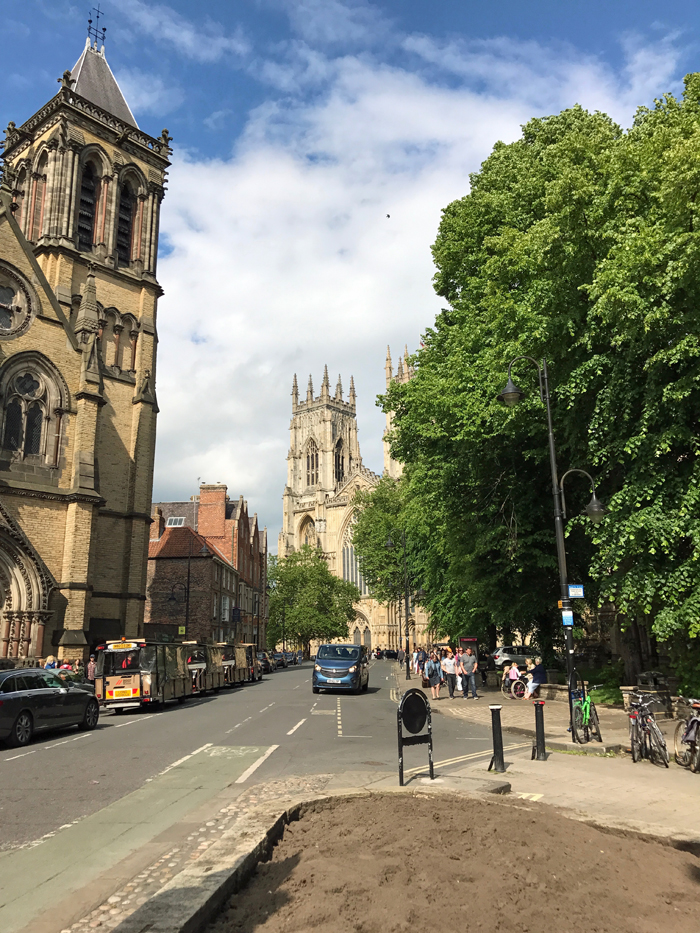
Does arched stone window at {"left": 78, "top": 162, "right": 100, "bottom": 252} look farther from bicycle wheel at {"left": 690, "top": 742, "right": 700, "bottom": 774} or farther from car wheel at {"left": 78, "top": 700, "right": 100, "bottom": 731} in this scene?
bicycle wheel at {"left": 690, "top": 742, "right": 700, "bottom": 774}

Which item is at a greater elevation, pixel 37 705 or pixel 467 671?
pixel 467 671

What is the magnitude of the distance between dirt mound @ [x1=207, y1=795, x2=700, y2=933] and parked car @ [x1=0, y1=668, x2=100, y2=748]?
8960 millimetres

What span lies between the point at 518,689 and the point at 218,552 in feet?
114

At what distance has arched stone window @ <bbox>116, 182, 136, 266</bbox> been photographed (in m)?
37.4

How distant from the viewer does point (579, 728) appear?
12297 mm

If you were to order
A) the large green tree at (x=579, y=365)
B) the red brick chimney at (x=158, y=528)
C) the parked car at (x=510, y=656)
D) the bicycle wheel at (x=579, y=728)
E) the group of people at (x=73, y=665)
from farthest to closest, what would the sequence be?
the red brick chimney at (x=158, y=528) → the parked car at (x=510, y=656) → the group of people at (x=73, y=665) → the large green tree at (x=579, y=365) → the bicycle wheel at (x=579, y=728)

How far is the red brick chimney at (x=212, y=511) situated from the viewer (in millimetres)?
57125

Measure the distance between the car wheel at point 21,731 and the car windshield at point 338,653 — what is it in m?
13.9

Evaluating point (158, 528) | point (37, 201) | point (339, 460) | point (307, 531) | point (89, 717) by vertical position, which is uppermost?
point (339, 460)

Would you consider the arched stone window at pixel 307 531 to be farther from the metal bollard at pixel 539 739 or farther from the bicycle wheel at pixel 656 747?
the bicycle wheel at pixel 656 747

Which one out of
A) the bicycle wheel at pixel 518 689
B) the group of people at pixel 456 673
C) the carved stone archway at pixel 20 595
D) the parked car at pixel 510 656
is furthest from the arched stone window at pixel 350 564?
the bicycle wheel at pixel 518 689

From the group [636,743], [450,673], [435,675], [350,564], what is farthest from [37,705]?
[350,564]

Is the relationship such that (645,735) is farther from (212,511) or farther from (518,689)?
(212,511)

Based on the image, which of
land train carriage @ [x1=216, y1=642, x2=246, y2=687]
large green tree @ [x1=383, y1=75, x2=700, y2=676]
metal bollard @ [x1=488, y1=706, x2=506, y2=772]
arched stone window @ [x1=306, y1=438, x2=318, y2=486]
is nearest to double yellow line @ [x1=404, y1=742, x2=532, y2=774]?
metal bollard @ [x1=488, y1=706, x2=506, y2=772]
